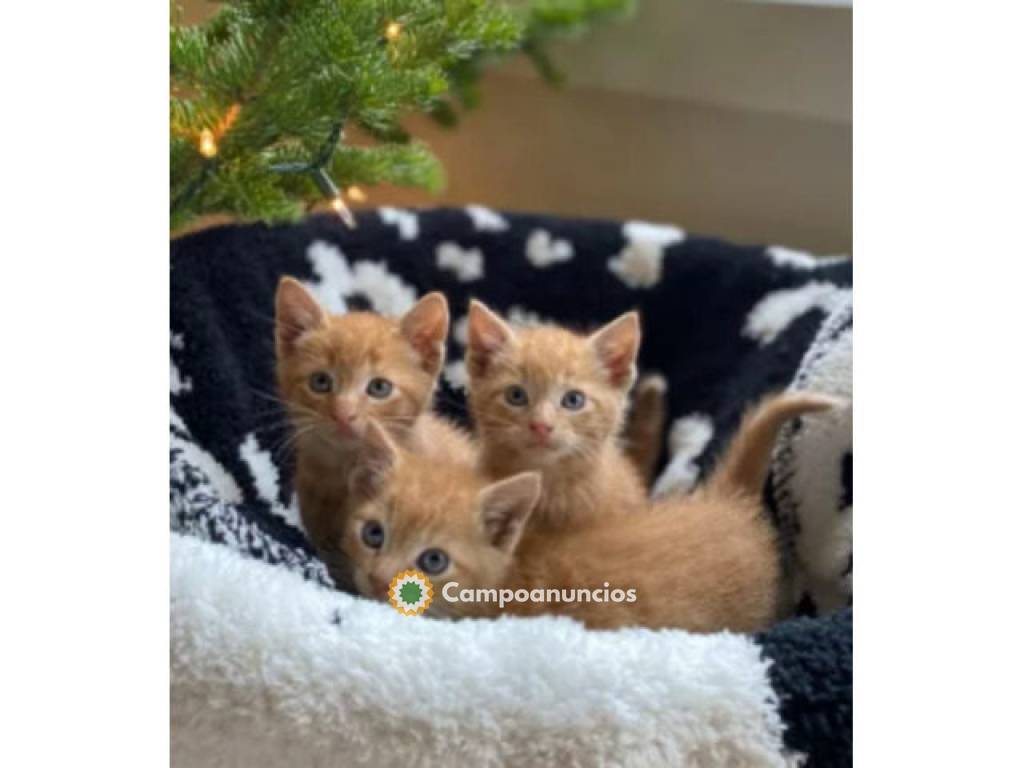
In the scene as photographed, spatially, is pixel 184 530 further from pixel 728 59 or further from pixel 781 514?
pixel 728 59

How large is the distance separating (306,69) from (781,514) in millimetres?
559

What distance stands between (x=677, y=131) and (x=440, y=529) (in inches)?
23.7

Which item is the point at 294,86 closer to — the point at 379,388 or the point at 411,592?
the point at 379,388

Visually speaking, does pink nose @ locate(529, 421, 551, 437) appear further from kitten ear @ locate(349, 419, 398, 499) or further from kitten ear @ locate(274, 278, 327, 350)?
kitten ear @ locate(274, 278, 327, 350)

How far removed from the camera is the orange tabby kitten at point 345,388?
100cm

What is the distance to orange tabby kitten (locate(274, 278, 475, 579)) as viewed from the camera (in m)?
1.00

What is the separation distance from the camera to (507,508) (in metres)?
0.90

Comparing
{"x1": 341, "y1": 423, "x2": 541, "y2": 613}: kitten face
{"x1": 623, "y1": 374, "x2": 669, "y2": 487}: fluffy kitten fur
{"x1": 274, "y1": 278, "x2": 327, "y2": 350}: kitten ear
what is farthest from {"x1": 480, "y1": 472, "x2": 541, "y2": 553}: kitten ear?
{"x1": 623, "y1": 374, "x2": 669, "y2": 487}: fluffy kitten fur

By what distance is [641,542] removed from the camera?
37.0 inches

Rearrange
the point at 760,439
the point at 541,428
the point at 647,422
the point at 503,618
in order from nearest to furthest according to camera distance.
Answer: the point at 503,618
the point at 541,428
the point at 760,439
the point at 647,422

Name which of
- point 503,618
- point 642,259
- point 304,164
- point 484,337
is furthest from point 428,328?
point 642,259

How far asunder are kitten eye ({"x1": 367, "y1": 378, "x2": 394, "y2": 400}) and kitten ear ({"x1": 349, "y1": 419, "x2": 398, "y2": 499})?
6 cm
